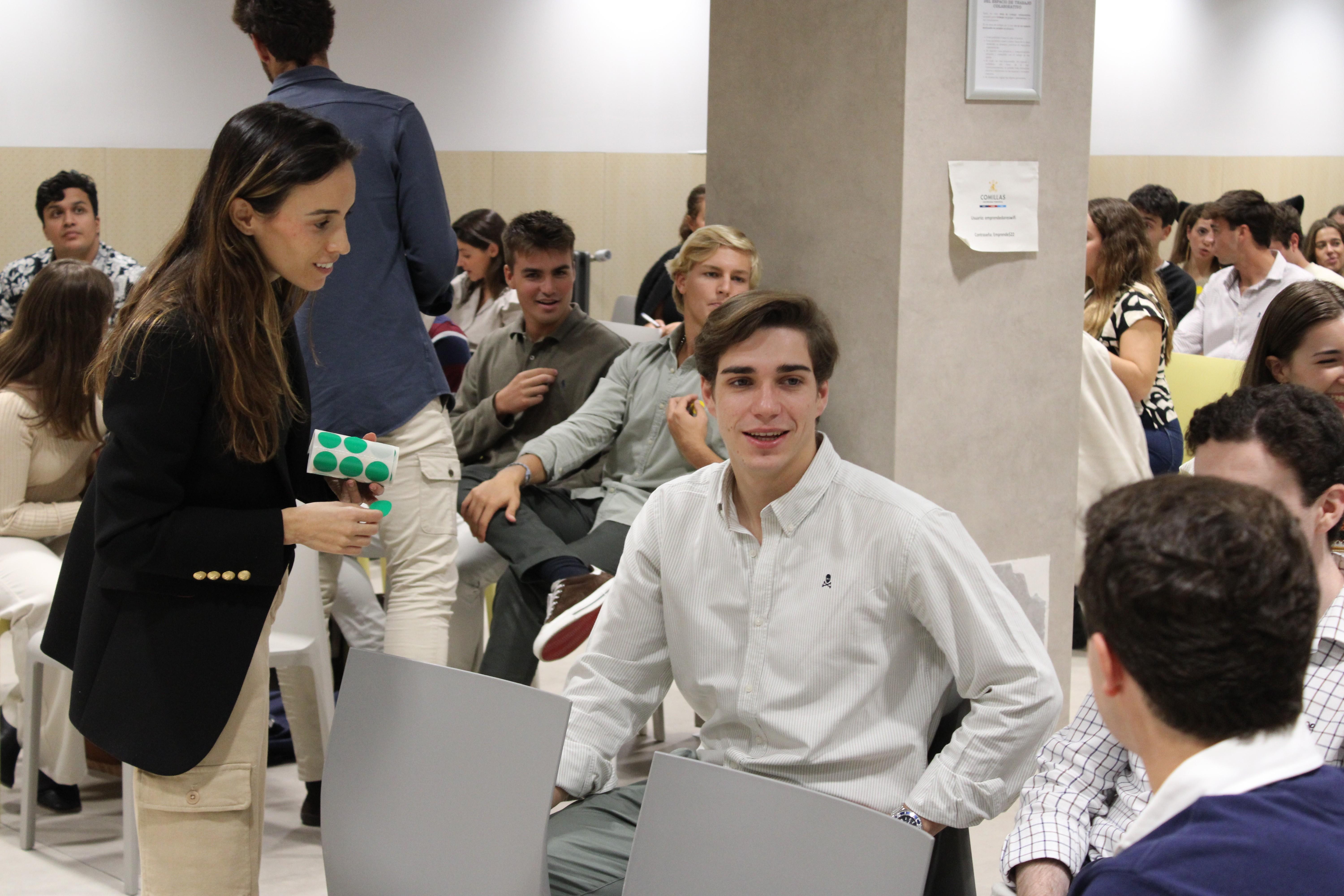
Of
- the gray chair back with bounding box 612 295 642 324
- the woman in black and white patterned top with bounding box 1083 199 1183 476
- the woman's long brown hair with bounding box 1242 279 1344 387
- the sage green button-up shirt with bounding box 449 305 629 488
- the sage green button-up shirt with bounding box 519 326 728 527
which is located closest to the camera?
the woman's long brown hair with bounding box 1242 279 1344 387

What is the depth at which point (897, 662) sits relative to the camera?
6.12ft

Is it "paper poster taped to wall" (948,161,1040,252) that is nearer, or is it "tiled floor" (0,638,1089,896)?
"tiled floor" (0,638,1089,896)

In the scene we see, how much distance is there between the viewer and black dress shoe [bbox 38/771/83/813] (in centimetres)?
317

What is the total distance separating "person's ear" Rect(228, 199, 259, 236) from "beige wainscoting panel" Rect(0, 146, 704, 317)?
15.7 ft

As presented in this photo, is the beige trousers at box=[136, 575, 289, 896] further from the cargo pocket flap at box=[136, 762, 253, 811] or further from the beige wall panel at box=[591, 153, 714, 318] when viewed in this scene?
the beige wall panel at box=[591, 153, 714, 318]

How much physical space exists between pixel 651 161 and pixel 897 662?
19.5 feet

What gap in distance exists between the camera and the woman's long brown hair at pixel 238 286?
1651 mm

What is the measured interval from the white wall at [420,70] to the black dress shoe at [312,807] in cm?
414

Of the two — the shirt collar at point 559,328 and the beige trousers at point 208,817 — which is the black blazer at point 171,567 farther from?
the shirt collar at point 559,328

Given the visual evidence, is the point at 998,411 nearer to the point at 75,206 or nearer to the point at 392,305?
the point at 392,305

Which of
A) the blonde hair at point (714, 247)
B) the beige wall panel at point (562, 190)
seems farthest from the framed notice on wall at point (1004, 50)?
the beige wall panel at point (562, 190)

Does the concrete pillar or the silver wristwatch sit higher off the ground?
the concrete pillar

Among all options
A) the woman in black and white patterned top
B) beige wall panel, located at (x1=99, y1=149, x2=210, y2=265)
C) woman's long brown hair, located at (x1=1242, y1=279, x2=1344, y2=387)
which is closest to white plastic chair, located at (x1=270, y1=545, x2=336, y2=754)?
woman's long brown hair, located at (x1=1242, y1=279, x2=1344, y2=387)

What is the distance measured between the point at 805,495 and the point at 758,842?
0.61 m
